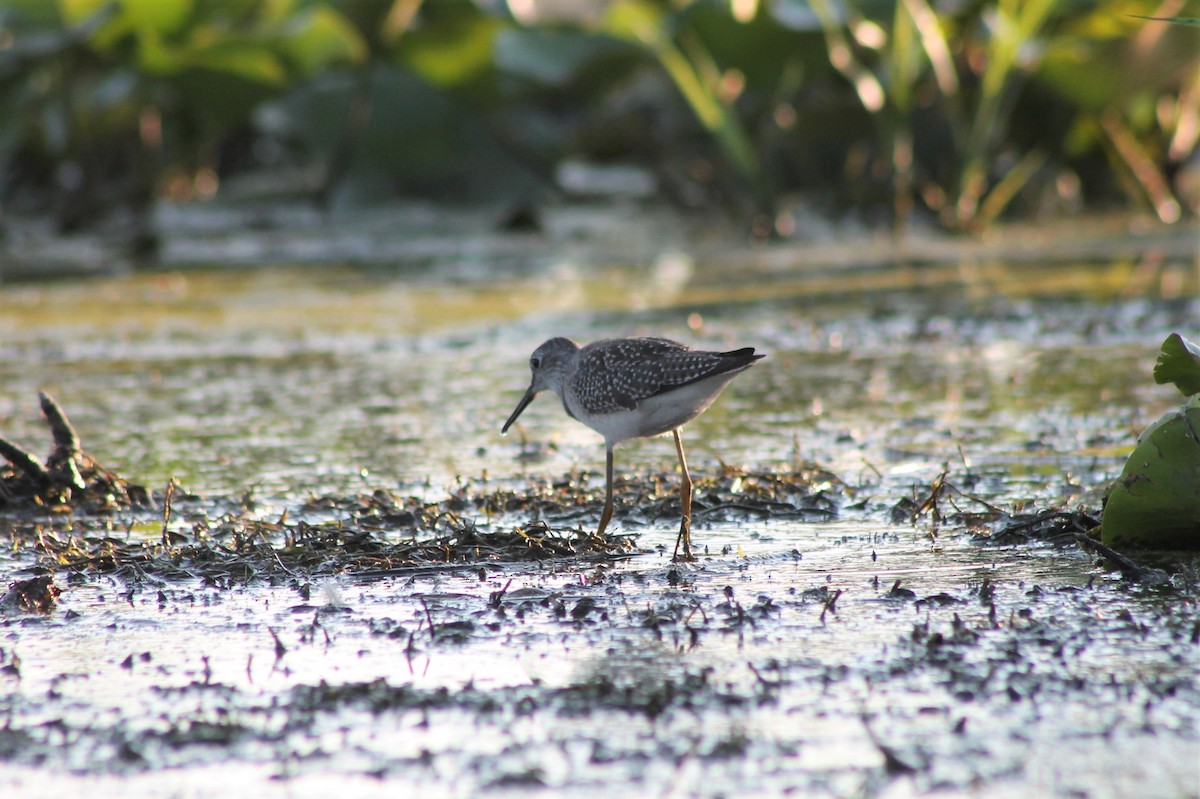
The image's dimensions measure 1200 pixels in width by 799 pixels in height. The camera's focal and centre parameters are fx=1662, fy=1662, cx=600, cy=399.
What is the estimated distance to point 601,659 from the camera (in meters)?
3.78

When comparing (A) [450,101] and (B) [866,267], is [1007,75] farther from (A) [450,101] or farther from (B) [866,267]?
(A) [450,101]

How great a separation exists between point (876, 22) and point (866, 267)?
2.57 metres

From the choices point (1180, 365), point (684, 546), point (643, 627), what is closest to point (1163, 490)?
point (1180, 365)

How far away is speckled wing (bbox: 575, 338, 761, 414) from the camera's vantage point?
199 inches

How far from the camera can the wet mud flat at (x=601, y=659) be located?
3.12 m

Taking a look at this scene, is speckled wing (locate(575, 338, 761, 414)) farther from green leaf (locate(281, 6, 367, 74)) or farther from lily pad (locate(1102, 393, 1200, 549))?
green leaf (locate(281, 6, 367, 74))

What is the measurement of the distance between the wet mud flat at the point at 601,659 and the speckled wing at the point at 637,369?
420 millimetres

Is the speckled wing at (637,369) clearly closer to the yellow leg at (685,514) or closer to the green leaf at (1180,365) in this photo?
the yellow leg at (685,514)

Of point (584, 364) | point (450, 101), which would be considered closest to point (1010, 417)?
point (584, 364)

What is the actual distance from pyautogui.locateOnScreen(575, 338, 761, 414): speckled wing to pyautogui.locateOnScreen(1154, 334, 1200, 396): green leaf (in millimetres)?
1160

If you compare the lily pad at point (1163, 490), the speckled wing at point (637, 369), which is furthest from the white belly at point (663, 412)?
the lily pad at point (1163, 490)

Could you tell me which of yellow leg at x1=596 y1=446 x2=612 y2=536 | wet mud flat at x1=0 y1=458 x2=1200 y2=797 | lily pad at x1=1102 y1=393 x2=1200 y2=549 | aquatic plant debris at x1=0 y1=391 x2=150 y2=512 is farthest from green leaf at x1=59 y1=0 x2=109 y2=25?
lily pad at x1=1102 y1=393 x2=1200 y2=549

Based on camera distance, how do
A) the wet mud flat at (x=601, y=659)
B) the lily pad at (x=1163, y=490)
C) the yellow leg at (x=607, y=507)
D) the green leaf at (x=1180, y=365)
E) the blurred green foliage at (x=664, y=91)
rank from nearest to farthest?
the wet mud flat at (x=601, y=659) → the lily pad at (x=1163, y=490) → the green leaf at (x=1180, y=365) → the yellow leg at (x=607, y=507) → the blurred green foliage at (x=664, y=91)

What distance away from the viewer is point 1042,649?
3721mm
